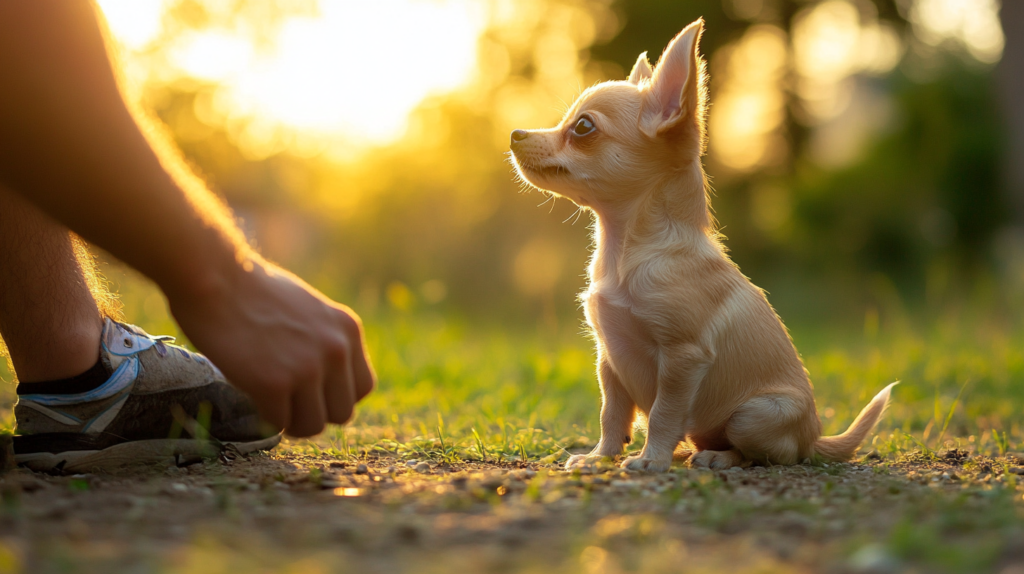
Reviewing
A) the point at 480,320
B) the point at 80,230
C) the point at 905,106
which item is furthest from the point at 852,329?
the point at 80,230

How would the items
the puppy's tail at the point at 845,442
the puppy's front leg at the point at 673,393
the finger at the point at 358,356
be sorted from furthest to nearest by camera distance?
1. the puppy's tail at the point at 845,442
2. the puppy's front leg at the point at 673,393
3. the finger at the point at 358,356

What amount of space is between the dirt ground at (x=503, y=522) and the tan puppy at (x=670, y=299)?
0.98ft

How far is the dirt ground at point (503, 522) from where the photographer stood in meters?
1.33

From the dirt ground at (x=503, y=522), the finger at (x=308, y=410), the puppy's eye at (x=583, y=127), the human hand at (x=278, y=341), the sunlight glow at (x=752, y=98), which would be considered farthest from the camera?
the sunlight glow at (x=752, y=98)

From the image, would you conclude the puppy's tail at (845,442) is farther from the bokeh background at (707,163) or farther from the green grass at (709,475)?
the bokeh background at (707,163)

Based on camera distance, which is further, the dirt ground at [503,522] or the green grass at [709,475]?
the green grass at [709,475]

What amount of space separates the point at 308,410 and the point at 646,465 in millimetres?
1116

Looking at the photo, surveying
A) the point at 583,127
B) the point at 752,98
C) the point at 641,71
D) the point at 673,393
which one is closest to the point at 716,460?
the point at 673,393

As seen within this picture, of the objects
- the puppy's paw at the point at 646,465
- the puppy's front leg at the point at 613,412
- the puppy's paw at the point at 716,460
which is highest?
the puppy's front leg at the point at 613,412

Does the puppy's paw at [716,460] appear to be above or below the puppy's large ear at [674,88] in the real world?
below

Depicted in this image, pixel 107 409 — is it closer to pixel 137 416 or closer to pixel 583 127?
pixel 137 416

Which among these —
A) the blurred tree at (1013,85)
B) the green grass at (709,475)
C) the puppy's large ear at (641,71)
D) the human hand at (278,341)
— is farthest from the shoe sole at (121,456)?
the blurred tree at (1013,85)

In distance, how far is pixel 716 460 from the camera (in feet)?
8.38

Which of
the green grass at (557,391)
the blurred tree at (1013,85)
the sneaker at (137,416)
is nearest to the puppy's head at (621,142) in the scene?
the green grass at (557,391)
